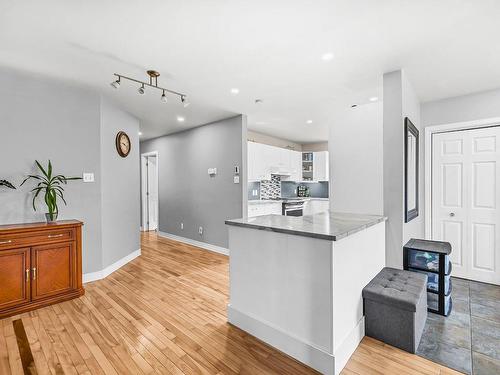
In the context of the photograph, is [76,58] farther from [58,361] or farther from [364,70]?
[364,70]

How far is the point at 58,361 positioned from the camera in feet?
6.12

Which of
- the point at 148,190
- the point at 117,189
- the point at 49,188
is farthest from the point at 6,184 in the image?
the point at 148,190

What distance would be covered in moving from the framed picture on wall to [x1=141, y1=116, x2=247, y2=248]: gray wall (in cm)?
246

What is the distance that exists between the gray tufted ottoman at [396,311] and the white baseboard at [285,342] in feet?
2.04

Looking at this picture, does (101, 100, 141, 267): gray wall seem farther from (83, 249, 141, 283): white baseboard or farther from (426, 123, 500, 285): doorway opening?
(426, 123, 500, 285): doorway opening

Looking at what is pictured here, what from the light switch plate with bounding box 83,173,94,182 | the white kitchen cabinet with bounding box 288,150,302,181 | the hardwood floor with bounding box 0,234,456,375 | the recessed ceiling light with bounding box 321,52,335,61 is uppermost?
the recessed ceiling light with bounding box 321,52,335,61

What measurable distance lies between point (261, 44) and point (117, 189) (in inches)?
118

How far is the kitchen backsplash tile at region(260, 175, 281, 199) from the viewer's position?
6.36m

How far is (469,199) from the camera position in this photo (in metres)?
3.48

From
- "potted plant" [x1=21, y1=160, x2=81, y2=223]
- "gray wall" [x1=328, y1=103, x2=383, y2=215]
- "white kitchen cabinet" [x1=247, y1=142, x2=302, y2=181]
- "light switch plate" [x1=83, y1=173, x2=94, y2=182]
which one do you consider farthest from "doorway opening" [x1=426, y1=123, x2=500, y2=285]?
"potted plant" [x1=21, y1=160, x2=81, y2=223]

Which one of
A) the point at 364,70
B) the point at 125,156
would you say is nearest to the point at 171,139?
the point at 125,156

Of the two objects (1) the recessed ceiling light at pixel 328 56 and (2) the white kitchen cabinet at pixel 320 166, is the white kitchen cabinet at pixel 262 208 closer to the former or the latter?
(2) the white kitchen cabinet at pixel 320 166

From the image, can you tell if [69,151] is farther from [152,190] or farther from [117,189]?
[152,190]

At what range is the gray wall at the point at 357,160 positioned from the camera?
10.6 ft
